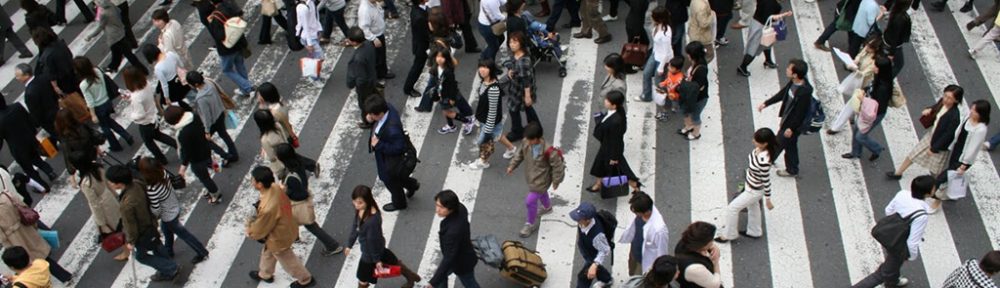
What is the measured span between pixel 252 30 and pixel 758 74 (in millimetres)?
8248

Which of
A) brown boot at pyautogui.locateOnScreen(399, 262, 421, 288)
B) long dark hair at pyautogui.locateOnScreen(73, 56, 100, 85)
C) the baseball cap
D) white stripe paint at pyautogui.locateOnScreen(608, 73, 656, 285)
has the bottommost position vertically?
white stripe paint at pyautogui.locateOnScreen(608, 73, 656, 285)

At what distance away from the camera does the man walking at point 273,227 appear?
338 inches

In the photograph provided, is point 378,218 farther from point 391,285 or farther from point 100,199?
point 100,199

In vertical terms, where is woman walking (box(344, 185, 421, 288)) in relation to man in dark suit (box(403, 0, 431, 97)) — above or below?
above

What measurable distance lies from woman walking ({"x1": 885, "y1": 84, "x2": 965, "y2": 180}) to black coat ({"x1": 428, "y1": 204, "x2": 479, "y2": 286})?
5417 mm

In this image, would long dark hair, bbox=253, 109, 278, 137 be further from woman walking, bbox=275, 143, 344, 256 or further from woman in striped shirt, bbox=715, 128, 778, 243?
woman in striped shirt, bbox=715, 128, 778, 243

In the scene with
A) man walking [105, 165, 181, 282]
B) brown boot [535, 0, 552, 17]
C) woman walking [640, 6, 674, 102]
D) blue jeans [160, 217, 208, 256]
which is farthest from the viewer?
brown boot [535, 0, 552, 17]

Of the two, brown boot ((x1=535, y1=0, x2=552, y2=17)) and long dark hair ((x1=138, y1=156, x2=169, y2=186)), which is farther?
brown boot ((x1=535, y1=0, x2=552, y2=17))

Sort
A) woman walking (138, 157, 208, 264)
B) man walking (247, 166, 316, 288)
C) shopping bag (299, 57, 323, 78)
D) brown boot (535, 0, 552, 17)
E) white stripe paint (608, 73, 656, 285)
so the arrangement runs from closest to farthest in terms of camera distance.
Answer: man walking (247, 166, 316, 288) → woman walking (138, 157, 208, 264) → white stripe paint (608, 73, 656, 285) → shopping bag (299, 57, 323, 78) → brown boot (535, 0, 552, 17)

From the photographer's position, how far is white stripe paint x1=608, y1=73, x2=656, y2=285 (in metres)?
9.95

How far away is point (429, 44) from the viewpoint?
42.8ft

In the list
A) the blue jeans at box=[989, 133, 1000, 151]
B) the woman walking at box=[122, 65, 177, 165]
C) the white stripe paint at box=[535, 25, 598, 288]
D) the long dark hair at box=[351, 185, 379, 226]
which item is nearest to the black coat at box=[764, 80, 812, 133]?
the white stripe paint at box=[535, 25, 598, 288]

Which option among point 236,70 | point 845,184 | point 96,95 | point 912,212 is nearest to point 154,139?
point 96,95

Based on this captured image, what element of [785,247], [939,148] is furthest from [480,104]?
[939,148]
